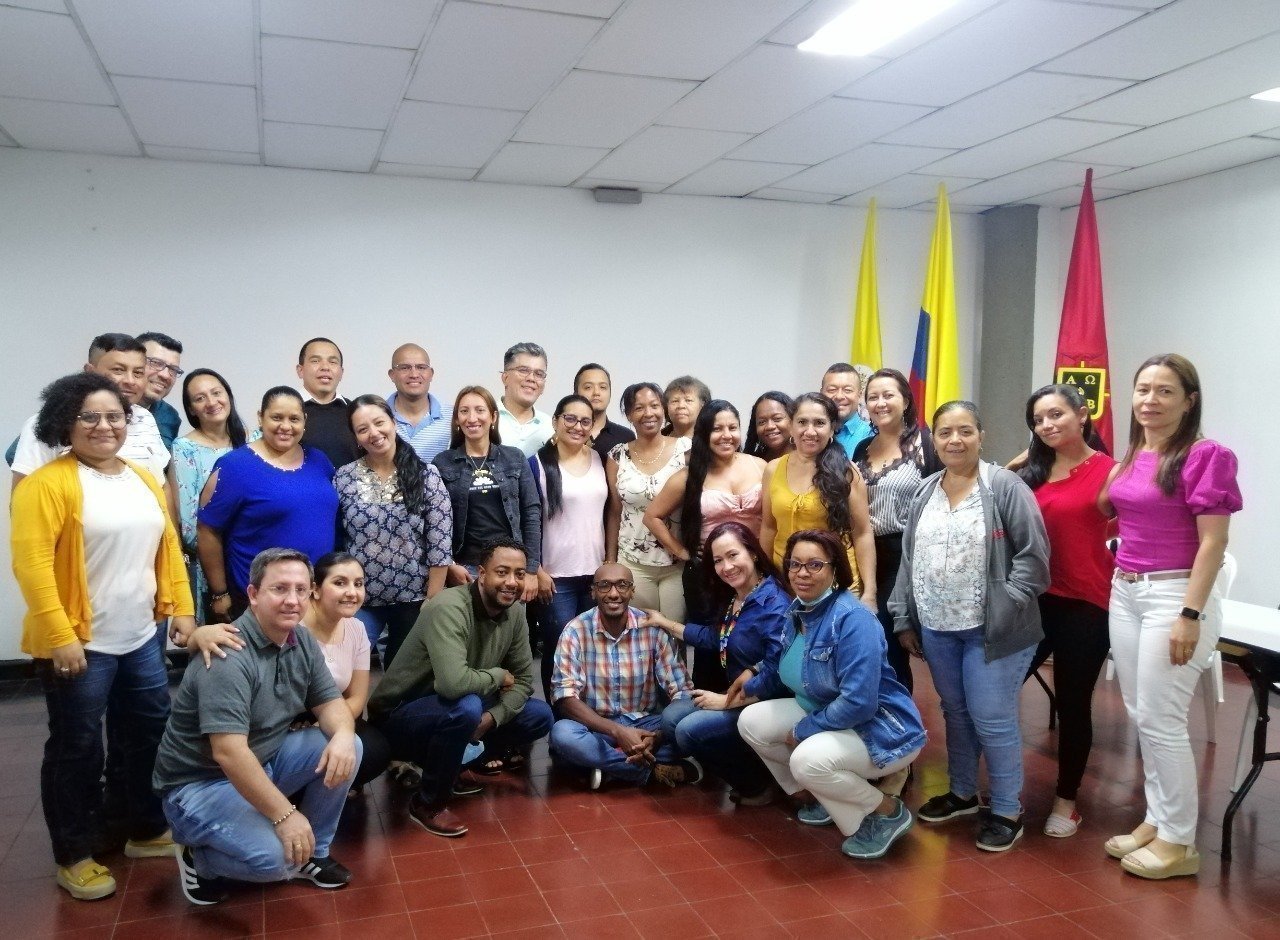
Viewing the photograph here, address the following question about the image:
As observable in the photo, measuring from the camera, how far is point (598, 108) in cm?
469

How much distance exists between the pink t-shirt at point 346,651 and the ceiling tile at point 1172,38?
3431mm

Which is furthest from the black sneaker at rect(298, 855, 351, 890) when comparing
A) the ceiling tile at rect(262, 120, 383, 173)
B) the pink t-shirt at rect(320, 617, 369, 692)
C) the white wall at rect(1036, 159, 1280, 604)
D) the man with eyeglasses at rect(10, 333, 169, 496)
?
the white wall at rect(1036, 159, 1280, 604)

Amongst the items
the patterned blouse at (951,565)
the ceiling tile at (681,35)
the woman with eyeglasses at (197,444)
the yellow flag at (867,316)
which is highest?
the ceiling tile at (681,35)

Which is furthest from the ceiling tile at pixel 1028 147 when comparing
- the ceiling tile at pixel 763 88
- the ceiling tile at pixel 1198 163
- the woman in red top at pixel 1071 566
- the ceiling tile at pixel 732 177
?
the woman in red top at pixel 1071 566

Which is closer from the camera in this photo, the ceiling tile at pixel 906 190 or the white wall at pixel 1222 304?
the white wall at pixel 1222 304

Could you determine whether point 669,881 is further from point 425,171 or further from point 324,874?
point 425,171

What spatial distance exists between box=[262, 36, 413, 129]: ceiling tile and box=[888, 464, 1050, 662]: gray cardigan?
9.08ft

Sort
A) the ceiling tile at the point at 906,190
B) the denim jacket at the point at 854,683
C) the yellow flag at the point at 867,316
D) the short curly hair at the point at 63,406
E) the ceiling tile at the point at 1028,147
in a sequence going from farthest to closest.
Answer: the yellow flag at the point at 867,316 → the ceiling tile at the point at 906,190 → the ceiling tile at the point at 1028,147 → the denim jacket at the point at 854,683 → the short curly hair at the point at 63,406

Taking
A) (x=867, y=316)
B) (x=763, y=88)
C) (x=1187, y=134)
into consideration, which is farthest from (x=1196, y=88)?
(x=867, y=316)

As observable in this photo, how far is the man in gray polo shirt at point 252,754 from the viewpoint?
109 inches

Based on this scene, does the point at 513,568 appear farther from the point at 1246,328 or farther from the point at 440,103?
the point at 1246,328

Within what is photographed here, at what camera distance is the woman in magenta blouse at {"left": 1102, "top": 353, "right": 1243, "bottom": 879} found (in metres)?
2.96

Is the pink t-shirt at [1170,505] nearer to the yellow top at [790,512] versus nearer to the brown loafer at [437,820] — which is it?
the yellow top at [790,512]

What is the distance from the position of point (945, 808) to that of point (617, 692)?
1249mm
